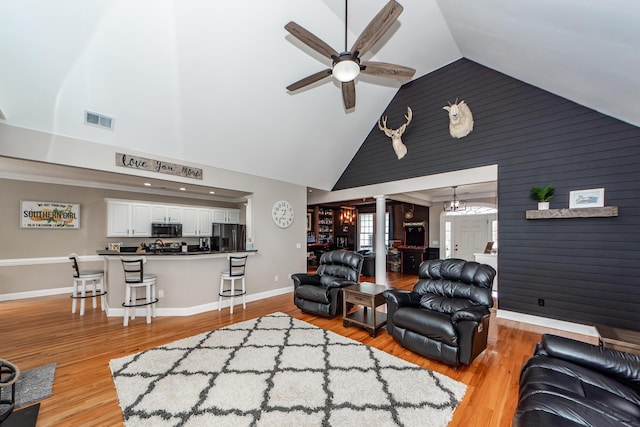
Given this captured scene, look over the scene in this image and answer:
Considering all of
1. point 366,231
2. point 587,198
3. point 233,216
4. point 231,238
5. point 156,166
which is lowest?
point 366,231

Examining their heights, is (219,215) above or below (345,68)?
below

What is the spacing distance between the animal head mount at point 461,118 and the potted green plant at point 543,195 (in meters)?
1.49

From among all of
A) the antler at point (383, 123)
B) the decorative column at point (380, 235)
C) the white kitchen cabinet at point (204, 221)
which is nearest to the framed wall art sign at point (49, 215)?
the white kitchen cabinet at point (204, 221)

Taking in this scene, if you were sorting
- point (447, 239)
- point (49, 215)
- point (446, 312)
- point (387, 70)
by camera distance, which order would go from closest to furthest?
point (387, 70) < point (446, 312) < point (49, 215) < point (447, 239)

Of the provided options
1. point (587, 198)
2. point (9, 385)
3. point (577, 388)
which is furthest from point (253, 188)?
point (587, 198)

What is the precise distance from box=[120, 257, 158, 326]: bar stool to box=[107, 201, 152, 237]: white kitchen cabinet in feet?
8.82

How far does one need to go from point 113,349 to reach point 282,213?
3715 mm

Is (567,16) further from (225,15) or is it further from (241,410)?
(241,410)

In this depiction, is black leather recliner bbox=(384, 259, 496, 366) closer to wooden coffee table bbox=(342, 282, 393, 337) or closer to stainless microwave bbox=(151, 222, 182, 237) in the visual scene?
wooden coffee table bbox=(342, 282, 393, 337)

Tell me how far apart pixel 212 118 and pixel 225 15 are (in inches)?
55.6

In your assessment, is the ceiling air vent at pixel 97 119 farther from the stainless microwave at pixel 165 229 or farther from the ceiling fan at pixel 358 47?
the stainless microwave at pixel 165 229

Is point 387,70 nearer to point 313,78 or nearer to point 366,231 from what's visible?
point 313,78

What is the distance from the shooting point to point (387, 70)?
2971 millimetres

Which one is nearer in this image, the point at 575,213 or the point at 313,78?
the point at 313,78
